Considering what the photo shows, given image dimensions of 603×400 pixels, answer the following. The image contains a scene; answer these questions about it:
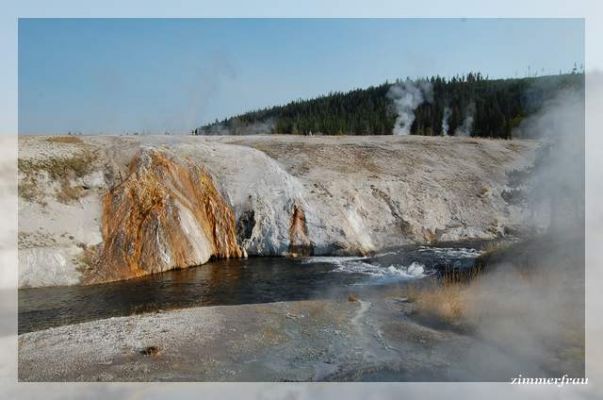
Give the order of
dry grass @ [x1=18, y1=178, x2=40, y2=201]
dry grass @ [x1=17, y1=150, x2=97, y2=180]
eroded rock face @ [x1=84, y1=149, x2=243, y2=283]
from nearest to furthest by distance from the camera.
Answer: eroded rock face @ [x1=84, y1=149, x2=243, y2=283] → dry grass @ [x1=18, y1=178, x2=40, y2=201] → dry grass @ [x1=17, y1=150, x2=97, y2=180]

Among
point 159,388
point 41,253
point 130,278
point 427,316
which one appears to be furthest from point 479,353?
point 41,253

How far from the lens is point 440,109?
2857 inches

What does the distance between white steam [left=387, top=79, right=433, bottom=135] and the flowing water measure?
158 feet

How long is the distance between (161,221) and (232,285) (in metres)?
5.27

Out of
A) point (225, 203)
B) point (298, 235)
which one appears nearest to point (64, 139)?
point (225, 203)

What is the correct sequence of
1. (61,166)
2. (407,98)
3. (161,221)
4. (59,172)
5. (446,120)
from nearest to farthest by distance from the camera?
(161,221) < (59,172) < (61,166) < (446,120) < (407,98)

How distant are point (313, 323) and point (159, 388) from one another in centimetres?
508

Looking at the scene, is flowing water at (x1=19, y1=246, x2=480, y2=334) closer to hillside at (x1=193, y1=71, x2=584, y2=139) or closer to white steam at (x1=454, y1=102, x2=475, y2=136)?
hillside at (x1=193, y1=71, x2=584, y2=139)

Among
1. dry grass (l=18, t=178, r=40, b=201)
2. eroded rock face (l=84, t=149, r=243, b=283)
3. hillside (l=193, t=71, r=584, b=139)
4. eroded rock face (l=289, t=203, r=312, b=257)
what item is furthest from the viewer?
hillside (l=193, t=71, r=584, b=139)

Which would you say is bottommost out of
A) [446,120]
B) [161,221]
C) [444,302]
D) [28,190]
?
[444,302]

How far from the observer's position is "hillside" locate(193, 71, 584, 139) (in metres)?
67.2

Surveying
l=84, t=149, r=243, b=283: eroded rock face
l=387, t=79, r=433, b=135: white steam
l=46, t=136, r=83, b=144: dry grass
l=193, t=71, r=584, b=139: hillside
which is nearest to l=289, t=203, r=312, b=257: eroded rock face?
l=84, t=149, r=243, b=283: eroded rock face

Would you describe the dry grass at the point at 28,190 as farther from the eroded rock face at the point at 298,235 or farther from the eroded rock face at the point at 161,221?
the eroded rock face at the point at 298,235

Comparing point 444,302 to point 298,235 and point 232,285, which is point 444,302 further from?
point 298,235
